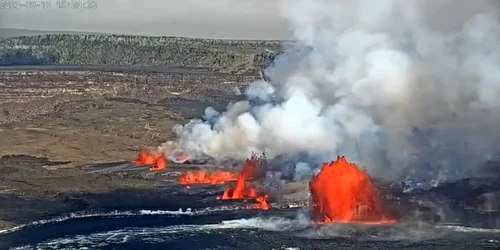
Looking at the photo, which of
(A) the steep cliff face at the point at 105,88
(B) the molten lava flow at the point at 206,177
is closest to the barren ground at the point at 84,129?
(A) the steep cliff face at the point at 105,88

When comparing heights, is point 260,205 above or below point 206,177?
below

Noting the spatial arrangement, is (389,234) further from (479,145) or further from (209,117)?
(209,117)

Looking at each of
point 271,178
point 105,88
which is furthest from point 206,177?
point 105,88

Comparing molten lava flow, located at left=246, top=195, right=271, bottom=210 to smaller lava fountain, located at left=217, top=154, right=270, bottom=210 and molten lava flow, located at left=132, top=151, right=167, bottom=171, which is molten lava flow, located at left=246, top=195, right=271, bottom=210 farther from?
molten lava flow, located at left=132, top=151, right=167, bottom=171

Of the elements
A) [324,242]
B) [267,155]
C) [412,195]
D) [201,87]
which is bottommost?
[324,242]

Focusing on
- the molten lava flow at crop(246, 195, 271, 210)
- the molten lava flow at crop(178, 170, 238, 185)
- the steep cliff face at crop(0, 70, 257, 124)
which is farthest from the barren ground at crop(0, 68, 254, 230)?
the molten lava flow at crop(246, 195, 271, 210)

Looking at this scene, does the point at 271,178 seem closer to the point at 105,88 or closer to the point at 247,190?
the point at 247,190

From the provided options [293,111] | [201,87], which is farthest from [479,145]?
[201,87]
